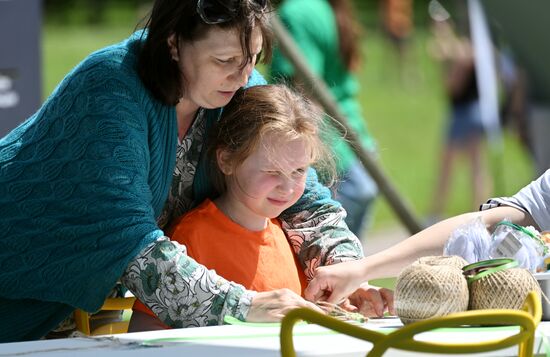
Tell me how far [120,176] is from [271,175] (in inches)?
15.5

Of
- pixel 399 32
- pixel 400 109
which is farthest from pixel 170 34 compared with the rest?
pixel 399 32

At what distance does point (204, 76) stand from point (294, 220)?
48cm

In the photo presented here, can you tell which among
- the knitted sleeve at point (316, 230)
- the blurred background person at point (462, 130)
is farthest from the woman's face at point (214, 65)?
the blurred background person at point (462, 130)

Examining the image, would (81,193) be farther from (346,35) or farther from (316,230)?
(346,35)

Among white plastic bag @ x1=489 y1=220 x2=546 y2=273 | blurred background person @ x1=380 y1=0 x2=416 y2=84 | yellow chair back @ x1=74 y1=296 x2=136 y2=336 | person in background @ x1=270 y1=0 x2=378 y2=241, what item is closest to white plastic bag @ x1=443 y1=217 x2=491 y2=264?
white plastic bag @ x1=489 y1=220 x2=546 y2=273

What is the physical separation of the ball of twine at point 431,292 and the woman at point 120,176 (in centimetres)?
26

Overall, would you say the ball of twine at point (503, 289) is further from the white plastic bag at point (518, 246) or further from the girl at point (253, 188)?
the girl at point (253, 188)

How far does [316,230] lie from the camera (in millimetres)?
2717

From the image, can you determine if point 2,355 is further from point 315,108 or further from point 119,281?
point 315,108

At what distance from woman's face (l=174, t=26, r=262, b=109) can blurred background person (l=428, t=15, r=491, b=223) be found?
6476mm

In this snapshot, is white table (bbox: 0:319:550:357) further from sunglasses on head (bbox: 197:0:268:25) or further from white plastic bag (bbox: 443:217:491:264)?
sunglasses on head (bbox: 197:0:268:25)

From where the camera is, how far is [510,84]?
7574 millimetres

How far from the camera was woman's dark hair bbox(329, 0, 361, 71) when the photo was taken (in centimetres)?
491

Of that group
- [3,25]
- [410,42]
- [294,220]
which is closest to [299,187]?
[294,220]
